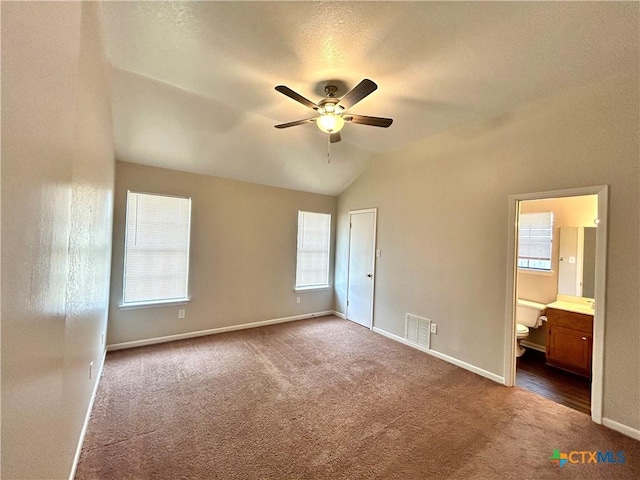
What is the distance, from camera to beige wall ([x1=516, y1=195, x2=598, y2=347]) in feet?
12.0

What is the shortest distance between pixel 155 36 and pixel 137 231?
258 centimetres

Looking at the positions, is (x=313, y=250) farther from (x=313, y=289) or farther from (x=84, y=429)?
(x=84, y=429)

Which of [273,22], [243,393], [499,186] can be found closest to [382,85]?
[273,22]

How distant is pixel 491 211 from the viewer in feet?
10.4

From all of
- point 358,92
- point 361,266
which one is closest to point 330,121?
point 358,92

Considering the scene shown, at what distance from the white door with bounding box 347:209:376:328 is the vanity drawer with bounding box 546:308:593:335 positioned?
2426mm

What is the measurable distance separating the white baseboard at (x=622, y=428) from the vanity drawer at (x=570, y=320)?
117cm

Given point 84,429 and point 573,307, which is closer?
point 84,429

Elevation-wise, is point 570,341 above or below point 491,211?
below

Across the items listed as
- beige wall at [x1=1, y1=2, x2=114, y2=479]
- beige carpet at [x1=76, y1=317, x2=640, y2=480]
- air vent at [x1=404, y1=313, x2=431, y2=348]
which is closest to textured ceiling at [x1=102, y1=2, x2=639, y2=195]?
beige wall at [x1=1, y1=2, x2=114, y2=479]

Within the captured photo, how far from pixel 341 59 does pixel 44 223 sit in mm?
2199

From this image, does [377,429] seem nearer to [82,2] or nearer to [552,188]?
[552,188]

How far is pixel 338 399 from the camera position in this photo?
265 cm

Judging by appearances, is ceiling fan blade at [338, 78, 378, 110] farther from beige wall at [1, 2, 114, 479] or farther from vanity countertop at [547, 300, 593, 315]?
vanity countertop at [547, 300, 593, 315]
